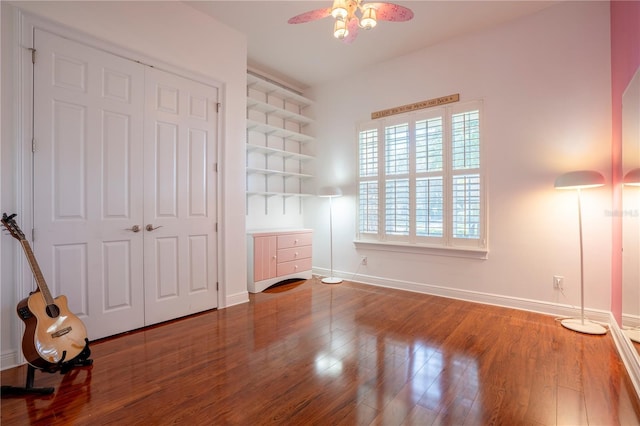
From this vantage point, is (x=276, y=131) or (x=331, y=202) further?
(x=331, y=202)

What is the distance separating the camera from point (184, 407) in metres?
1.76

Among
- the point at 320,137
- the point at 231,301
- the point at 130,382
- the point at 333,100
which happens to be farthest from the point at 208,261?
the point at 333,100

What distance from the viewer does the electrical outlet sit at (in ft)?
10.6

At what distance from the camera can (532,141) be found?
11.1ft

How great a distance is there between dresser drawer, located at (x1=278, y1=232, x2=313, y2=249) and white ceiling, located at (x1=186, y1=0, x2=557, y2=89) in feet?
8.30

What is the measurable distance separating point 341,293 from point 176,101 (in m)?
2.99

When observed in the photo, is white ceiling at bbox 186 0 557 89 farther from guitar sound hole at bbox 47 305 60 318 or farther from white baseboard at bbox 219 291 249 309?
white baseboard at bbox 219 291 249 309

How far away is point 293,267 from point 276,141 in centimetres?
204

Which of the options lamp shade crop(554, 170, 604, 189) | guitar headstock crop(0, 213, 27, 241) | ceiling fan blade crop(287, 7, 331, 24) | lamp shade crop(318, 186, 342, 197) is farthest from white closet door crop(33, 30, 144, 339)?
lamp shade crop(554, 170, 604, 189)

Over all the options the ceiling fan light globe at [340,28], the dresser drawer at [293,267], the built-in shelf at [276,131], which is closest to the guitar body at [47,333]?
the dresser drawer at [293,267]

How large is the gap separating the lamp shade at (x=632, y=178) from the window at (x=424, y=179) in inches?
58.5

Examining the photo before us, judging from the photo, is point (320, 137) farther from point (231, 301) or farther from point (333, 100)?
point (231, 301)

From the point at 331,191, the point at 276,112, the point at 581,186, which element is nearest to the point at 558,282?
the point at 581,186

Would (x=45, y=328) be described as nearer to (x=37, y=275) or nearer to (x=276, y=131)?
(x=37, y=275)
